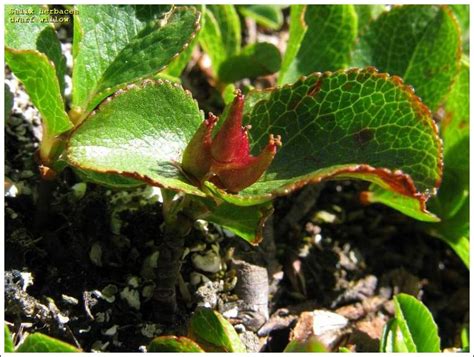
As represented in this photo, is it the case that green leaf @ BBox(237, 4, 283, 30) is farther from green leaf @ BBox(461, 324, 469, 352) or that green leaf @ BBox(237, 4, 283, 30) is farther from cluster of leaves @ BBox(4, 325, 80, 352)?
cluster of leaves @ BBox(4, 325, 80, 352)

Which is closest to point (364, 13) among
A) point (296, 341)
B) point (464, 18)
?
point (464, 18)

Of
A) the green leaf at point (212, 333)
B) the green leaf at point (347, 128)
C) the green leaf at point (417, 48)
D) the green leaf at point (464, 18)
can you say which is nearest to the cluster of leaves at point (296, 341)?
the green leaf at point (212, 333)

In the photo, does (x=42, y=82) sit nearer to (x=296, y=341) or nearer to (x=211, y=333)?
(x=211, y=333)

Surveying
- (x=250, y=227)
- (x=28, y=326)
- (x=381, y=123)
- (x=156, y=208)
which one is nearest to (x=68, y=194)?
(x=156, y=208)

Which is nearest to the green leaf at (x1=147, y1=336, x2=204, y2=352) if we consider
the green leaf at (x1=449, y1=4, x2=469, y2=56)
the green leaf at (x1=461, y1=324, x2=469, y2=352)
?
the green leaf at (x1=461, y1=324, x2=469, y2=352)

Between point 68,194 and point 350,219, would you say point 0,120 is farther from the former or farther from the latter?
point 350,219

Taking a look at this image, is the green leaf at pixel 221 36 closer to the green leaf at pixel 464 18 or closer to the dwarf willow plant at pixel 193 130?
the dwarf willow plant at pixel 193 130
